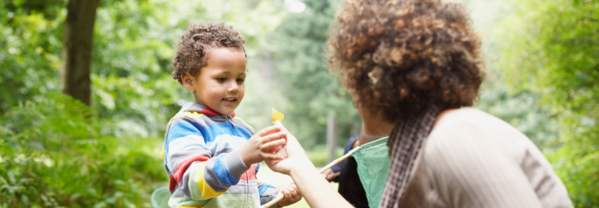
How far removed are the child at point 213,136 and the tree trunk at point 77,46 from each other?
110 inches

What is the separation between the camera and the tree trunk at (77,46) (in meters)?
3.88

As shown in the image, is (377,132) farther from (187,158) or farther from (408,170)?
(187,158)

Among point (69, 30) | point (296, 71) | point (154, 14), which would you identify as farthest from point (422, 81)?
point (296, 71)

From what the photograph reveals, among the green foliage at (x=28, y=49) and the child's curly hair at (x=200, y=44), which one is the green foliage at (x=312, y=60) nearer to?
the green foliage at (x=28, y=49)

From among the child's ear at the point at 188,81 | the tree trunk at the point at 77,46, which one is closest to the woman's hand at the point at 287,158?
the child's ear at the point at 188,81

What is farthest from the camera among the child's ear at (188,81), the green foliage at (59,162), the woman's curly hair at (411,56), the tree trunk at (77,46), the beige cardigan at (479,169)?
the tree trunk at (77,46)

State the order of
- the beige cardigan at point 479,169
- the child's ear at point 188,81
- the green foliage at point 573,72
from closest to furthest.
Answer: the beige cardigan at point 479,169
the child's ear at point 188,81
the green foliage at point 573,72

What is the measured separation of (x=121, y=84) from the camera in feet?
18.2

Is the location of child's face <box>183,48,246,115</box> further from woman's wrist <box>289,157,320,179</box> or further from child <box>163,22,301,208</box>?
woman's wrist <box>289,157,320,179</box>

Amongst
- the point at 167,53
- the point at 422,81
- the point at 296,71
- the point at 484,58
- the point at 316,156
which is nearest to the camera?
the point at 422,81

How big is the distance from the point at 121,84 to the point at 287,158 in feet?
16.0

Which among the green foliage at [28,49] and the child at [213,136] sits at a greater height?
the green foliage at [28,49]

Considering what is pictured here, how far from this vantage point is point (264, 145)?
1.24 m

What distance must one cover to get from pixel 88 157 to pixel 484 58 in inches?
127
